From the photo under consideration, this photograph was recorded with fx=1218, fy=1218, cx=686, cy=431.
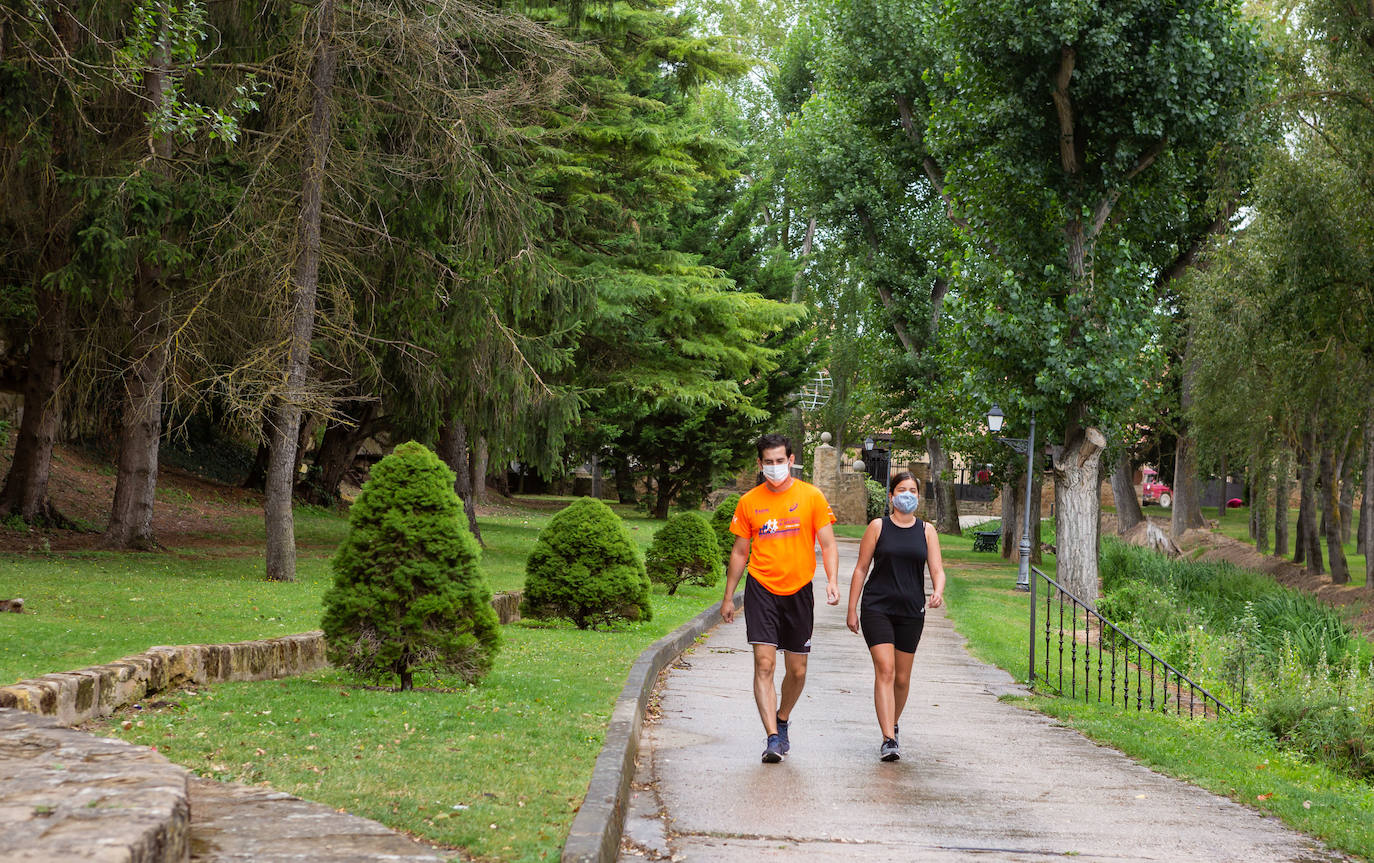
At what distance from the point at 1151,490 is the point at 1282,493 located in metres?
41.6

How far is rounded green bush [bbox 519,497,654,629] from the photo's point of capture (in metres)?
13.7

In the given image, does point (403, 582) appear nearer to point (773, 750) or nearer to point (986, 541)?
point (773, 750)

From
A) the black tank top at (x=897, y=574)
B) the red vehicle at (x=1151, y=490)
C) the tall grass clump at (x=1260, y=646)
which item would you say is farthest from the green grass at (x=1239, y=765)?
the red vehicle at (x=1151, y=490)

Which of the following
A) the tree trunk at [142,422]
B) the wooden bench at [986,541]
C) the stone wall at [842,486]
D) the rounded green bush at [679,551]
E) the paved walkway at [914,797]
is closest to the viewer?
the paved walkway at [914,797]

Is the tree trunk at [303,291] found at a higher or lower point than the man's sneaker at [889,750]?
higher

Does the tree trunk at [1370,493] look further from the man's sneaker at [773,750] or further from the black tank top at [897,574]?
the man's sneaker at [773,750]

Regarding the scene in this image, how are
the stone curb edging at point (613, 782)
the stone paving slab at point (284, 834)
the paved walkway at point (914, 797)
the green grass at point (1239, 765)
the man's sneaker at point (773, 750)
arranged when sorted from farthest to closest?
1. the man's sneaker at point (773, 750)
2. the green grass at point (1239, 765)
3. the paved walkway at point (914, 797)
4. the stone curb edging at point (613, 782)
5. the stone paving slab at point (284, 834)

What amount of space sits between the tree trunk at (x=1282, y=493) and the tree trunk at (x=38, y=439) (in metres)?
29.6

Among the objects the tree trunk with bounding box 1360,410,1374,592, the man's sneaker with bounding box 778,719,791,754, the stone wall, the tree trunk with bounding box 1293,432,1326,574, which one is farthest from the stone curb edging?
the stone wall

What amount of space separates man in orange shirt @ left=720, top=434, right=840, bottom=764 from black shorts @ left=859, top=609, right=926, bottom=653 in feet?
1.01

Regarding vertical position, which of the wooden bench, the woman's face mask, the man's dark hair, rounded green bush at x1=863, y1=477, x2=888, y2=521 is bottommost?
the wooden bench

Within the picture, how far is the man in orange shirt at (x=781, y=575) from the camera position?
25.1ft

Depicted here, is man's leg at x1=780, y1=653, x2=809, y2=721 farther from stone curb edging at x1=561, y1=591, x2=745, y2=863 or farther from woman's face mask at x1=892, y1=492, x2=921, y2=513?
woman's face mask at x1=892, y1=492, x2=921, y2=513

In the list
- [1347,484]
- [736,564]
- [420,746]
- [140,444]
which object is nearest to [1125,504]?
[1347,484]
